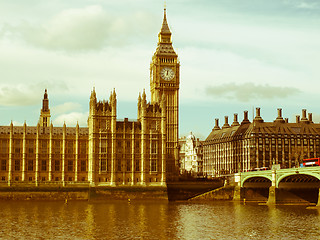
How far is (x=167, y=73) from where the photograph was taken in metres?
153

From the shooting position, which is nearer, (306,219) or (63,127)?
(306,219)

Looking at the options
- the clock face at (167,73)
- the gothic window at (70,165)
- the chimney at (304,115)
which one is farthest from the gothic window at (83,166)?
the chimney at (304,115)

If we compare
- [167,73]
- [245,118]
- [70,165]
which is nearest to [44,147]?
[70,165]

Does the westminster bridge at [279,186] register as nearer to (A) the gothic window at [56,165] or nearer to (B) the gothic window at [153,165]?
(B) the gothic window at [153,165]

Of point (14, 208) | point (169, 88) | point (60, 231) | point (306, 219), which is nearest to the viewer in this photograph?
point (60, 231)

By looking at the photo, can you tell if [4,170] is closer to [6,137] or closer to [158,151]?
[6,137]

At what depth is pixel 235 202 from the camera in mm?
130250

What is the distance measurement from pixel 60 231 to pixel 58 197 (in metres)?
53.6

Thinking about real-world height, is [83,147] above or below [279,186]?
above

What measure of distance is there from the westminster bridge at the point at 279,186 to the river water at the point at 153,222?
11894 mm

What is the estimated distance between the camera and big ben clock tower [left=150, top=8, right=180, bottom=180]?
148625 mm

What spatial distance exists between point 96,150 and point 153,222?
4891 cm

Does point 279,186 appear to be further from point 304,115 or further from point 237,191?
point 304,115

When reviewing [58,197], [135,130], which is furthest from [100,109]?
[58,197]
